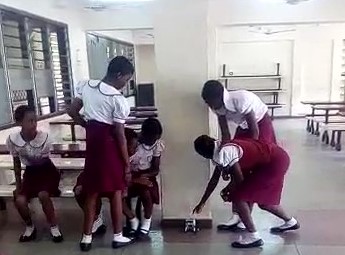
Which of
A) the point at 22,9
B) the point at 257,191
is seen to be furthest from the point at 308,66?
the point at 257,191

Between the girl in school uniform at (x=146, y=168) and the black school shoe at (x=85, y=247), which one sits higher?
the girl in school uniform at (x=146, y=168)

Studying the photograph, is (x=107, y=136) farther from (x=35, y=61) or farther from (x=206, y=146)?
(x=35, y=61)

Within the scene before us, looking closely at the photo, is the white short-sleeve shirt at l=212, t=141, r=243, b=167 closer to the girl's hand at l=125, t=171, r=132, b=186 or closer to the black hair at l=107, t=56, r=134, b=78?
the girl's hand at l=125, t=171, r=132, b=186

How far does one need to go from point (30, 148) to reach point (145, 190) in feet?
3.20

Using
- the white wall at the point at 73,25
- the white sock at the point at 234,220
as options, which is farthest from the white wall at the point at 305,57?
the white sock at the point at 234,220

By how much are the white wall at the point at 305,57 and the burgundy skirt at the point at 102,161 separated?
29.5 feet

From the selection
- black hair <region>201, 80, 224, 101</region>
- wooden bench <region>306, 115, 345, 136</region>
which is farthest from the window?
wooden bench <region>306, 115, 345, 136</region>

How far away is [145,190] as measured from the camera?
328 centimetres

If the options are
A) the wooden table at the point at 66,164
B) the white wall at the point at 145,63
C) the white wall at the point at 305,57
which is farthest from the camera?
the white wall at the point at 145,63

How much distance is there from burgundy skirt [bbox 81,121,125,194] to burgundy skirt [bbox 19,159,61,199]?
491 mm

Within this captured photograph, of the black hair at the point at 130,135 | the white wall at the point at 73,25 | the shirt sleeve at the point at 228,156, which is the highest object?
the white wall at the point at 73,25

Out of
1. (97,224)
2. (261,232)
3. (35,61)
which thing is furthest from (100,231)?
(35,61)

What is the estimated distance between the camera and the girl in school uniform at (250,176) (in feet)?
9.50

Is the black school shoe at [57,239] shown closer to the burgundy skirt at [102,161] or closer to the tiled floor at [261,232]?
the tiled floor at [261,232]
